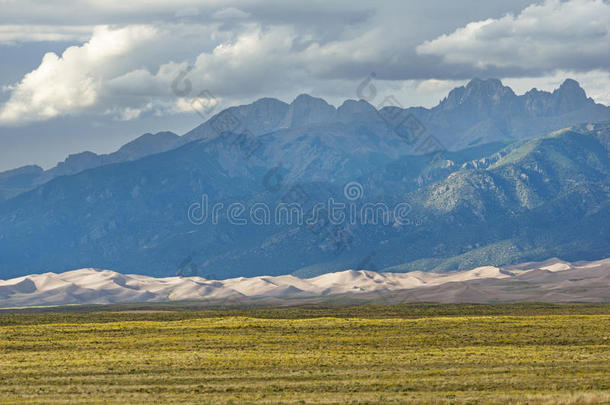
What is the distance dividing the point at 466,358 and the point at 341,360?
1088 centimetres

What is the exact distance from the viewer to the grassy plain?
66000 mm

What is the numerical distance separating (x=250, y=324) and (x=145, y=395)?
2306 inches

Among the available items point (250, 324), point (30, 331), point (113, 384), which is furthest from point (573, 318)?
point (113, 384)

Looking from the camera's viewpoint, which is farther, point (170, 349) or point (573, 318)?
point (573, 318)

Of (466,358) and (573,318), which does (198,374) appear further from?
(573,318)

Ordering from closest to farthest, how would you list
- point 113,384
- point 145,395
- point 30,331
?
point 145,395 < point 113,384 < point 30,331

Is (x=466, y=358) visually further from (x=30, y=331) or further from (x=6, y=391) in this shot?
(x=30, y=331)

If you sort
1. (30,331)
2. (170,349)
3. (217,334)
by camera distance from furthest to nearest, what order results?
(30,331)
(217,334)
(170,349)

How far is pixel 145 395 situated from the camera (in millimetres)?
66438

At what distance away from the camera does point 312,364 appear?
8044 centimetres

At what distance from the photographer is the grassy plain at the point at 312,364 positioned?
66.0 metres

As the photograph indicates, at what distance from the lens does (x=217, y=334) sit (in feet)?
366

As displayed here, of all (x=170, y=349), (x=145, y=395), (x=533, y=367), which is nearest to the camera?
(x=145, y=395)

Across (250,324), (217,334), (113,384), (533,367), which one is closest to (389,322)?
(250,324)
